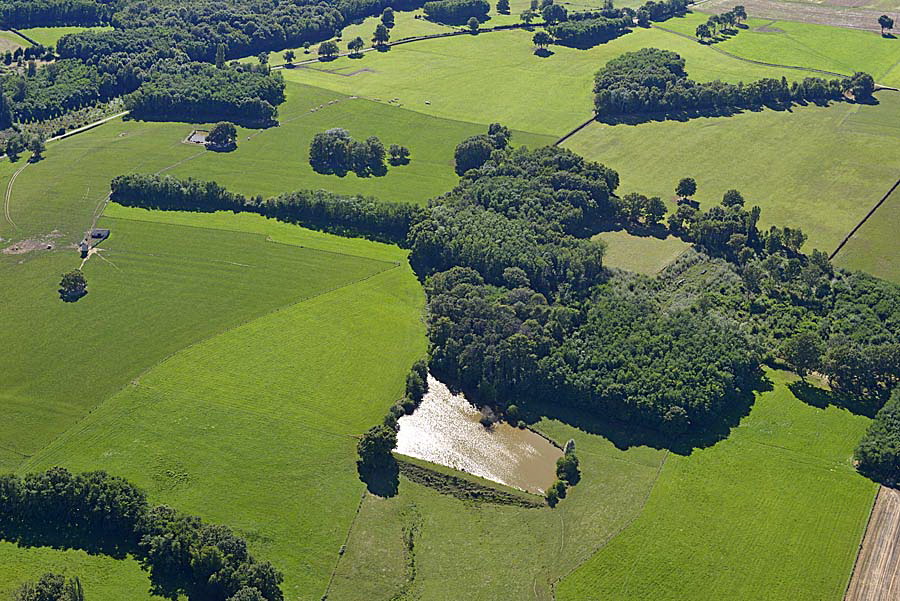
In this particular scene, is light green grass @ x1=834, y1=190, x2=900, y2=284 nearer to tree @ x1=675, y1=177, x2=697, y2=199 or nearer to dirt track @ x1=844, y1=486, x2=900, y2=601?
tree @ x1=675, y1=177, x2=697, y2=199

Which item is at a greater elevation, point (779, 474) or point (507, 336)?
point (507, 336)

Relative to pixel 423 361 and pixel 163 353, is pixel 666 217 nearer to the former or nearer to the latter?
pixel 423 361

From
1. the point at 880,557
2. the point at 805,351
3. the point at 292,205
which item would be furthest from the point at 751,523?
the point at 292,205

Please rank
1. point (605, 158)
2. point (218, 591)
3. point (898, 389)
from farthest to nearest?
point (605, 158) < point (898, 389) < point (218, 591)

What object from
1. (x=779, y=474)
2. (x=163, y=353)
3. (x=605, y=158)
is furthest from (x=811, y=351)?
(x=163, y=353)

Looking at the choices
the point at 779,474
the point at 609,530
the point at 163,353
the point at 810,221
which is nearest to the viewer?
the point at 609,530

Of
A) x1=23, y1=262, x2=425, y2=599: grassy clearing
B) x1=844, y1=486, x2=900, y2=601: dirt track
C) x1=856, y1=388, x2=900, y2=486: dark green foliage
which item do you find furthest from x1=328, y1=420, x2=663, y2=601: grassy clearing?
x1=856, y1=388, x2=900, y2=486: dark green foliage

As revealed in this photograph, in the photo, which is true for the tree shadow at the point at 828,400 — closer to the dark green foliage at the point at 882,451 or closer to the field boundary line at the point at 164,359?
the dark green foliage at the point at 882,451
